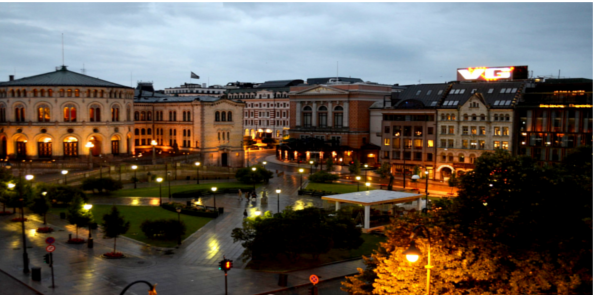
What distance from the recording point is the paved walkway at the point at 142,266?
30719 mm

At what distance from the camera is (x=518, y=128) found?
85.6m

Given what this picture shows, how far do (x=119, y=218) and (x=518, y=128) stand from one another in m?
65.2

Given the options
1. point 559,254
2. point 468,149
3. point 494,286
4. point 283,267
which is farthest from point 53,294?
point 468,149

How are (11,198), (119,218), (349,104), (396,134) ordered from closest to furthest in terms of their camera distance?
(119,218), (11,198), (396,134), (349,104)

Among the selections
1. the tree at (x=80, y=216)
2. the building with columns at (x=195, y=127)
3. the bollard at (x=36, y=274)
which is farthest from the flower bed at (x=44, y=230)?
the building with columns at (x=195, y=127)

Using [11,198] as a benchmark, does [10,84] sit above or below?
above

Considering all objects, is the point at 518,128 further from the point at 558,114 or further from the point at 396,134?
the point at 396,134

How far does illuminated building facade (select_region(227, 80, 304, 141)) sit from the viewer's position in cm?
14975

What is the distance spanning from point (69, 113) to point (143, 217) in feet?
161

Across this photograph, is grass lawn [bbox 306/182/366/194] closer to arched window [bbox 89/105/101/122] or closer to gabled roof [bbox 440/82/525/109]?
gabled roof [bbox 440/82/525/109]

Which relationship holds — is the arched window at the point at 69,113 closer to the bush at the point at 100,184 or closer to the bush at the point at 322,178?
the bush at the point at 100,184

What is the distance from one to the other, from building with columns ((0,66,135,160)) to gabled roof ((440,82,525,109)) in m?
55.7

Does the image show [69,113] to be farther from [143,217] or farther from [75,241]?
[75,241]

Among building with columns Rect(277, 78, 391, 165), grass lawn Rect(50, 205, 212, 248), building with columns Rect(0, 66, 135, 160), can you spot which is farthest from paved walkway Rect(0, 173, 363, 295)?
building with columns Rect(277, 78, 391, 165)
